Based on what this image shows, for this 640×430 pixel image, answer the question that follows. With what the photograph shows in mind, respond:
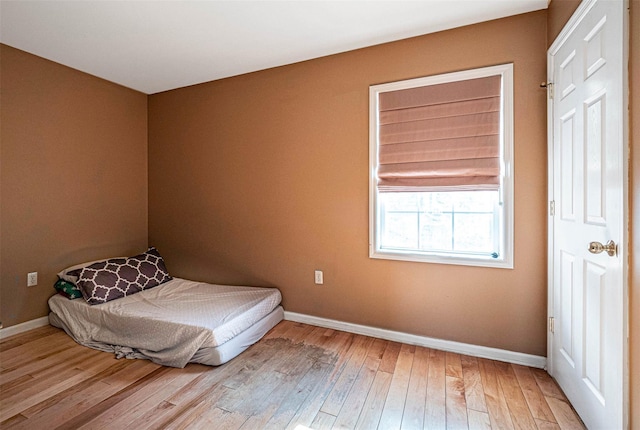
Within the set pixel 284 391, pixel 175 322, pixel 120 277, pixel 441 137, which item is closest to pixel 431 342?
pixel 284 391

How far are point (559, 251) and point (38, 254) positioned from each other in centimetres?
420

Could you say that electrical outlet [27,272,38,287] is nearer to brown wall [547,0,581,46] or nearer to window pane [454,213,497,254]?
window pane [454,213,497,254]

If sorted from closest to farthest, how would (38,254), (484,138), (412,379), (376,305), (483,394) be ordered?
(483,394) < (412,379) < (484,138) < (376,305) < (38,254)

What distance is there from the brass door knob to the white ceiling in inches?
65.8

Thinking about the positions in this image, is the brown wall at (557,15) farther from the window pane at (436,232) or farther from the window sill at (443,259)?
the window sill at (443,259)

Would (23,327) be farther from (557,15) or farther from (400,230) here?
(557,15)

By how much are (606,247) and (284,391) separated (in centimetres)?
183

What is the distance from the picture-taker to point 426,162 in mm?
2328

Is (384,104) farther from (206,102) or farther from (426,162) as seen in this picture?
(206,102)

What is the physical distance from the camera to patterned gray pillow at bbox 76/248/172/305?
2.57 m

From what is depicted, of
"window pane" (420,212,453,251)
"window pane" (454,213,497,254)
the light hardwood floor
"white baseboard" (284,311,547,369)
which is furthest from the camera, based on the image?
"window pane" (420,212,453,251)

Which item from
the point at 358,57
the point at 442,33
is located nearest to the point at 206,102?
the point at 358,57

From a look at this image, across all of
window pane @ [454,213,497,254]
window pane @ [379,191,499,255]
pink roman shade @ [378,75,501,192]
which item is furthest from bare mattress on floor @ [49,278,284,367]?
window pane @ [454,213,497,254]

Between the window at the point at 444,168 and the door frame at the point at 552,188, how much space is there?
0.22 meters
